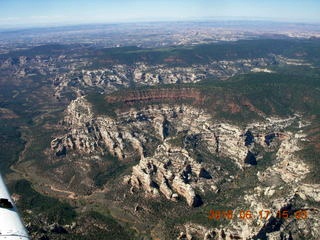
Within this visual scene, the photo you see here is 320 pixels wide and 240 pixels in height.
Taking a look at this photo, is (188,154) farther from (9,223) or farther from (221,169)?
(9,223)

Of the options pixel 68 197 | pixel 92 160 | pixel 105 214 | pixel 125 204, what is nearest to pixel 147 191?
pixel 125 204

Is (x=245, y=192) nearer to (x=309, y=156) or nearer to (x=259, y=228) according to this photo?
(x=309, y=156)
